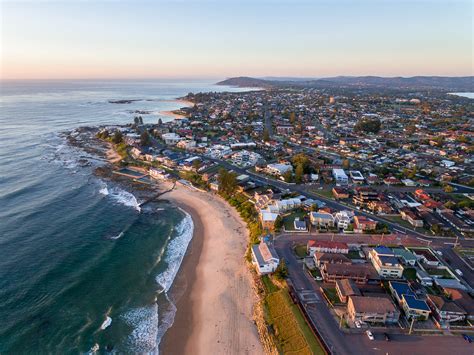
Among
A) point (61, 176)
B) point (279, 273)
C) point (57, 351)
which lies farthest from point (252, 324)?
point (61, 176)

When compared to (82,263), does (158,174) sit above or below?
below

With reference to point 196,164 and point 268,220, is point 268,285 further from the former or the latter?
point 196,164

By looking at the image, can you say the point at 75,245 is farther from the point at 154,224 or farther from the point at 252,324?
the point at 252,324

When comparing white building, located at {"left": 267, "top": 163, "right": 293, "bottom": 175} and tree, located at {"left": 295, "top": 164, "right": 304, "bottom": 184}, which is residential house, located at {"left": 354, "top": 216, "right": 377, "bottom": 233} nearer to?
tree, located at {"left": 295, "top": 164, "right": 304, "bottom": 184}

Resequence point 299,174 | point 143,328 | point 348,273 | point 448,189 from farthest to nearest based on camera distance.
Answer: point 299,174
point 448,189
point 348,273
point 143,328

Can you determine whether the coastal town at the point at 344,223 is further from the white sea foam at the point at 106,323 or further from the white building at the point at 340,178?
the white sea foam at the point at 106,323

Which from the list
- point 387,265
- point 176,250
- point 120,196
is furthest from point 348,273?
point 120,196

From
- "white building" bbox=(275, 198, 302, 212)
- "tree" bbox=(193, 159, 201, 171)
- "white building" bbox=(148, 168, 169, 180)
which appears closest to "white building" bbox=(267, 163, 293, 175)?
"white building" bbox=(275, 198, 302, 212)
